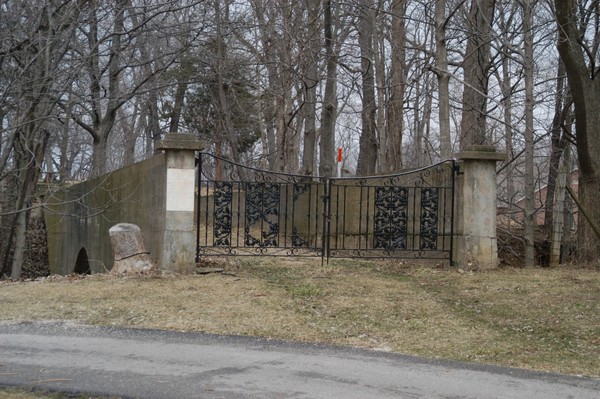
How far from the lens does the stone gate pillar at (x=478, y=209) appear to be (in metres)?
11.0

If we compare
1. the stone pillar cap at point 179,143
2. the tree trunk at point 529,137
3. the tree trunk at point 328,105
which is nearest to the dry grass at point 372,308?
the tree trunk at point 529,137

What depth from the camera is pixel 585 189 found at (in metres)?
12.2

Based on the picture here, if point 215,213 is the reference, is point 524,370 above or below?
below

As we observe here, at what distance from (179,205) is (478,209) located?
4839 millimetres

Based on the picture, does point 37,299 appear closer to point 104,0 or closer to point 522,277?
point 522,277

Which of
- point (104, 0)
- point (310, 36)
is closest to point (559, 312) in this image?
point (104, 0)

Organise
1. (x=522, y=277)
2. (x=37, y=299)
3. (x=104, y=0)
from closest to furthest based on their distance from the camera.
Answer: (x=37, y=299) < (x=522, y=277) < (x=104, y=0)

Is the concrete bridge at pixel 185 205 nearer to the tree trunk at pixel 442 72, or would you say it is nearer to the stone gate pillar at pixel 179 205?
the stone gate pillar at pixel 179 205

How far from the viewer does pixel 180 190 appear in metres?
10.3

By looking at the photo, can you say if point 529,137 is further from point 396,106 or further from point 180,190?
point 396,106

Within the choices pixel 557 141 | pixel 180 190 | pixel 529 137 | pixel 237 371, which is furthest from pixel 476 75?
pixel 237 371

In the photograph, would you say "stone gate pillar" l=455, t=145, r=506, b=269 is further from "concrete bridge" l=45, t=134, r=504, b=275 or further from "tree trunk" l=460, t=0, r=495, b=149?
"tree trunk" l=460, t=0, r=495, b=149

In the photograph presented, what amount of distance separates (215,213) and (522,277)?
489 cm

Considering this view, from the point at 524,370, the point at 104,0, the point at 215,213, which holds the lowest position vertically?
the point at 524,370
